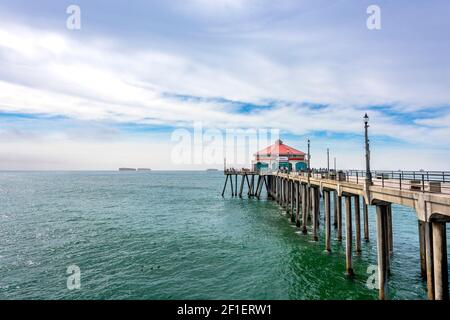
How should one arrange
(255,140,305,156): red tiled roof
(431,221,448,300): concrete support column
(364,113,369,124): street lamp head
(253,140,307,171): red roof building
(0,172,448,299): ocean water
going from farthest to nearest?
(255,140,305,156): red tiled roof
(253,140,307,171): red roof building
(0,172,448,299): ocean water
(364,113,369,124): street lamp head
(431,221,448,300): concrete support column

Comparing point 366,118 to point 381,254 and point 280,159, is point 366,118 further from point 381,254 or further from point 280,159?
point 280,159

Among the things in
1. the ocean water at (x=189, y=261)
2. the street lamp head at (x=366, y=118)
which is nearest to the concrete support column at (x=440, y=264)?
the ocean water at (x=189, y=261)

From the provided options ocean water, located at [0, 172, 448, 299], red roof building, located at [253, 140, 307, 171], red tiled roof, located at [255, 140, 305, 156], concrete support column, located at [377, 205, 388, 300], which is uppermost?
red tiled roof, located at [255, 140, 305, 156]

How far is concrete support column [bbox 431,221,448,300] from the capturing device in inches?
359

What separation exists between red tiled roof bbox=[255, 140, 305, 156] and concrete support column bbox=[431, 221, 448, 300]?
4538 cm

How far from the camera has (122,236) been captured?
24.7m

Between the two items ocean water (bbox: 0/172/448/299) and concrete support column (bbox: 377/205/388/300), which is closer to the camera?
concrete support column (bbox: 377/205/388/300)

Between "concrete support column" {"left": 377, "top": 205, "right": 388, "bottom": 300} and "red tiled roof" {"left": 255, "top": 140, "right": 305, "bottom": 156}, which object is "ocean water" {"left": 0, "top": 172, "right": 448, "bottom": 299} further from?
"red tiled roof" {"left": 255, "top": 140, "right": 305, "bottom": 156}

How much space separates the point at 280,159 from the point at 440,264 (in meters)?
46.0

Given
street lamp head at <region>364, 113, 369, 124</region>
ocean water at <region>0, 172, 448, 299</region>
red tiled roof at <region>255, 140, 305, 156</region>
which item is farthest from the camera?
red tiled roof at <region>255, 140, 305, 156</region>

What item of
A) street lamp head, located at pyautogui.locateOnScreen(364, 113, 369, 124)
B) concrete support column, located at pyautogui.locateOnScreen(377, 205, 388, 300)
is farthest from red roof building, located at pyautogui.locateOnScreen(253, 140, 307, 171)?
concrete support column, located at pyautogui.locateOnScreen(377, 205, 388, 300)
